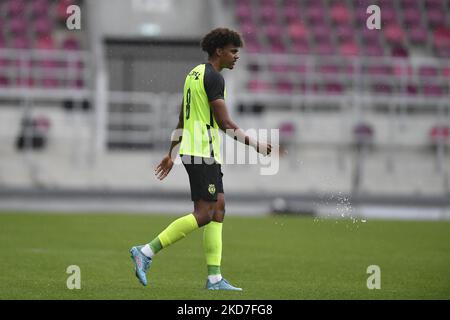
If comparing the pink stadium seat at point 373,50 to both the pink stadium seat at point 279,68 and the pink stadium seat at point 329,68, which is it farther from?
the pink stadium seat at point 279,68

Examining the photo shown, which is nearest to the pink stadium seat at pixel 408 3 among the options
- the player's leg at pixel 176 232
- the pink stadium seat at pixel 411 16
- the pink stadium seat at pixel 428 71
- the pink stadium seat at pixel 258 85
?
the pink stadium seat at pixel 411 16

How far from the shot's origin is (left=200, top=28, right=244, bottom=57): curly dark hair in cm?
830

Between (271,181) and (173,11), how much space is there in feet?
16.5

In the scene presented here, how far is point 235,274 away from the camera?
966 centimetres

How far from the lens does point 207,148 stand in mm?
8148

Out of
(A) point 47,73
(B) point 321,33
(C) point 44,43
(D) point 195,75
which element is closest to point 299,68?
(B) point 321,33

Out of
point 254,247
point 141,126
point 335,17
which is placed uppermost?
point 335,17

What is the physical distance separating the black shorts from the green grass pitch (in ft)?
2.29

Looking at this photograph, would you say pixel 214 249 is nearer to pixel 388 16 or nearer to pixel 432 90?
pixel 432 90

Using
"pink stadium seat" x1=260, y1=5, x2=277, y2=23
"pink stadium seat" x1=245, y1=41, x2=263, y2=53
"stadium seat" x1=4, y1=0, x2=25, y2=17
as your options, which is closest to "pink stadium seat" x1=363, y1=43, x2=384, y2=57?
"pink stadium seat" x1=260, y1=5, x2=277, y2=23
